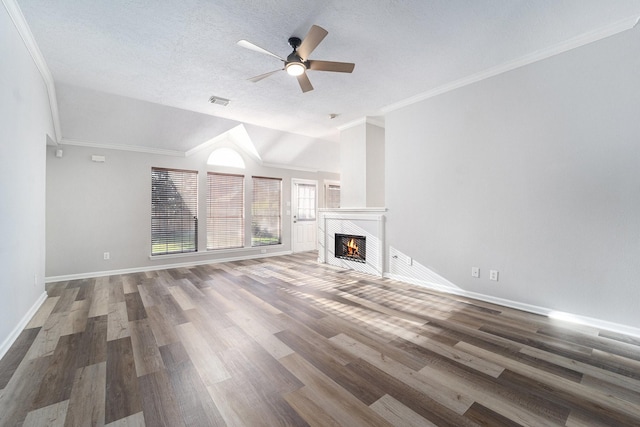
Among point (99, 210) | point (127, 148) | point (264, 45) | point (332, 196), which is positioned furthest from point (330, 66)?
point (332, 196)

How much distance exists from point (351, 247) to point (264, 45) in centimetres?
371

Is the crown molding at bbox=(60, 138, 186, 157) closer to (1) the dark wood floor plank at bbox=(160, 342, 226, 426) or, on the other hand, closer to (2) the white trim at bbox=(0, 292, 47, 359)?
(2) the white trim at bbox=(0, 292, 47, 359)

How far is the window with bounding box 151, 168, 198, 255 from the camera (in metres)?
5.26

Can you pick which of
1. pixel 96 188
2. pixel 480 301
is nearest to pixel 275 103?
pixel 96 188

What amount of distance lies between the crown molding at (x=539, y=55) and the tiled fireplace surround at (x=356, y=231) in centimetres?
197

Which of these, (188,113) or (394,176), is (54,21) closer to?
(188,113)

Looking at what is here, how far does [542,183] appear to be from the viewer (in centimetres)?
290

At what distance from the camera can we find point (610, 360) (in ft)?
6.70

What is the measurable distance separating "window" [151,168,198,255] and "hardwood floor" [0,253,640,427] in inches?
80.7

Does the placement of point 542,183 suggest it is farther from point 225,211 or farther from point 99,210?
point 99,210

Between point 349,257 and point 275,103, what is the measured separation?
3.17 m

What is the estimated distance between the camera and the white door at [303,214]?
7.39 metres

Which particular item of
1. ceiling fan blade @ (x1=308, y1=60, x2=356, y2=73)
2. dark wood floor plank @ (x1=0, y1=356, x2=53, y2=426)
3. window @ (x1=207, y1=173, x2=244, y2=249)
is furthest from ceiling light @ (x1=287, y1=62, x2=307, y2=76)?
window @ (x1=207, y1=173, x2=244, y2=249)

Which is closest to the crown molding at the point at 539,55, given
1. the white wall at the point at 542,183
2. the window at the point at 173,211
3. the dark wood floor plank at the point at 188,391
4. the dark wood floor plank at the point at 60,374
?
the white wall at the point at 542,183
